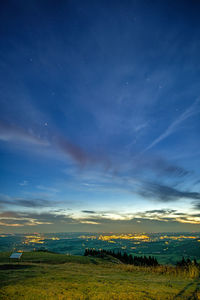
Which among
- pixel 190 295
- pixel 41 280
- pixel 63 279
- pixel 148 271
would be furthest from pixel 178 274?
pixel 41 280

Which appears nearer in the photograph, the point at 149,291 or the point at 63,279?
the point at 149,291

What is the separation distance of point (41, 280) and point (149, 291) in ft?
30.2

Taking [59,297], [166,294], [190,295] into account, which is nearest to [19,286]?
[59,297]

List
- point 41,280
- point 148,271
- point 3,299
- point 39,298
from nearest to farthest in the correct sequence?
point 3,299
point 39,298
point 41,280
point 148,271

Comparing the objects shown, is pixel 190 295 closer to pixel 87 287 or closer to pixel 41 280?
pixel 87 287

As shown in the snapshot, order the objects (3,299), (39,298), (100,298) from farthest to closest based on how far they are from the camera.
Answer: (100,298)
(39,298)
(3,299)

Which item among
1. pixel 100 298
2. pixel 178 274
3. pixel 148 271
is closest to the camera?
pixel 100 298

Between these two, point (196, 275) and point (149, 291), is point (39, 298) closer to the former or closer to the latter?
point (149, 291)

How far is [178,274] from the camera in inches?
995

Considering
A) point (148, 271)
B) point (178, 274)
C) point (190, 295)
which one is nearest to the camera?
point (190, 295)

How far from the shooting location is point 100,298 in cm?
1305

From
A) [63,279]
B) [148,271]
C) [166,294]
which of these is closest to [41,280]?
[63,279]

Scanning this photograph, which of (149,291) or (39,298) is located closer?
(39,298)

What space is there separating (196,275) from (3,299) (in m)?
23.2
